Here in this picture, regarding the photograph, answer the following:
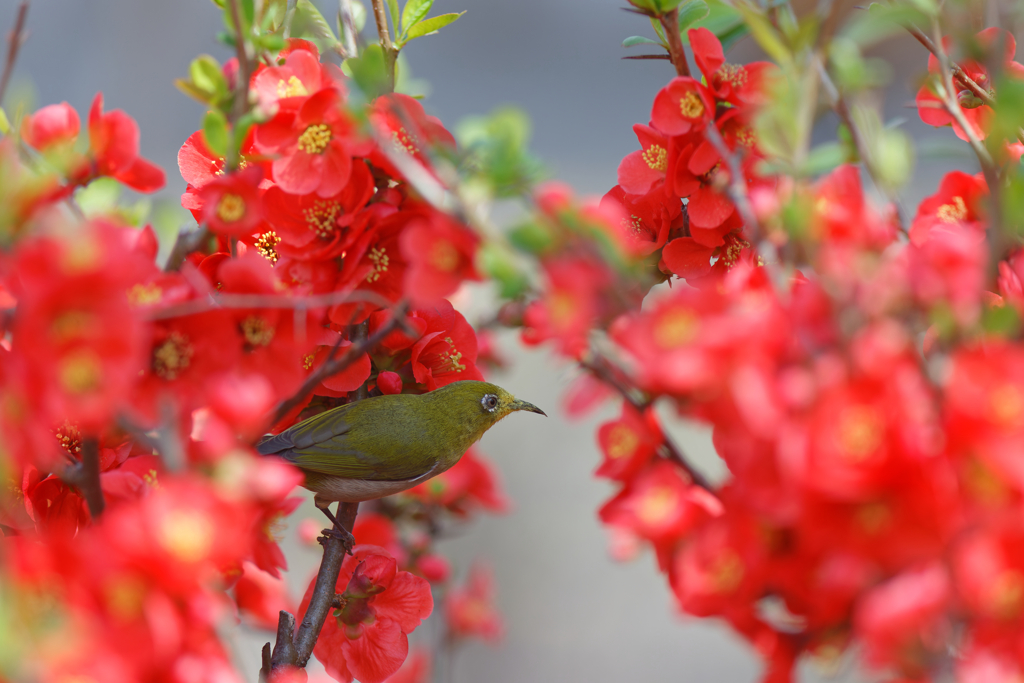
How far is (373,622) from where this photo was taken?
77 centimetres

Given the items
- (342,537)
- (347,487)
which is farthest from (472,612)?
(342,537)

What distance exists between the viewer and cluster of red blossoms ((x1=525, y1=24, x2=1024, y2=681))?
380mm

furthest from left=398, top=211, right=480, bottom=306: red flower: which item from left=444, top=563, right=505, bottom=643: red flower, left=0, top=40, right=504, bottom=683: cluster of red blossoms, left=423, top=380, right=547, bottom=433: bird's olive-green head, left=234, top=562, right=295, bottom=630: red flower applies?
left=444, top=563, right=505, bottom=643: red flower

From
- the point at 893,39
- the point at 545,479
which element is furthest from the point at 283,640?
the point at 893,39

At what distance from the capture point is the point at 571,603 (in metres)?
2.50

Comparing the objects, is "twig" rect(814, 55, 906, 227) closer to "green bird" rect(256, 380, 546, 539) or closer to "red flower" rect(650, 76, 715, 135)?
"red flower" rect(650, 76, 715, 135)

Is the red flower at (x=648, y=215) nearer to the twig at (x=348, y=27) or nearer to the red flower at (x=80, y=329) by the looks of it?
the twig at (x=348, y=27)

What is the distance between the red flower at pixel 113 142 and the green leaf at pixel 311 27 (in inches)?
10.4

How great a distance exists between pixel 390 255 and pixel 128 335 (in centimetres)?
31

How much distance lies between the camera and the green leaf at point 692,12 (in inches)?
30.5

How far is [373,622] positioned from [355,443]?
11.7 inches

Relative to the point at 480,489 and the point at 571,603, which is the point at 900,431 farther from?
the point at 571,603

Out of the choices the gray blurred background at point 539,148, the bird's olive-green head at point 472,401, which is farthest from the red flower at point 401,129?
the gray blurred background at point 539,148

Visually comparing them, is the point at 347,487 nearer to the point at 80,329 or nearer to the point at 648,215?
the point at 648,215
